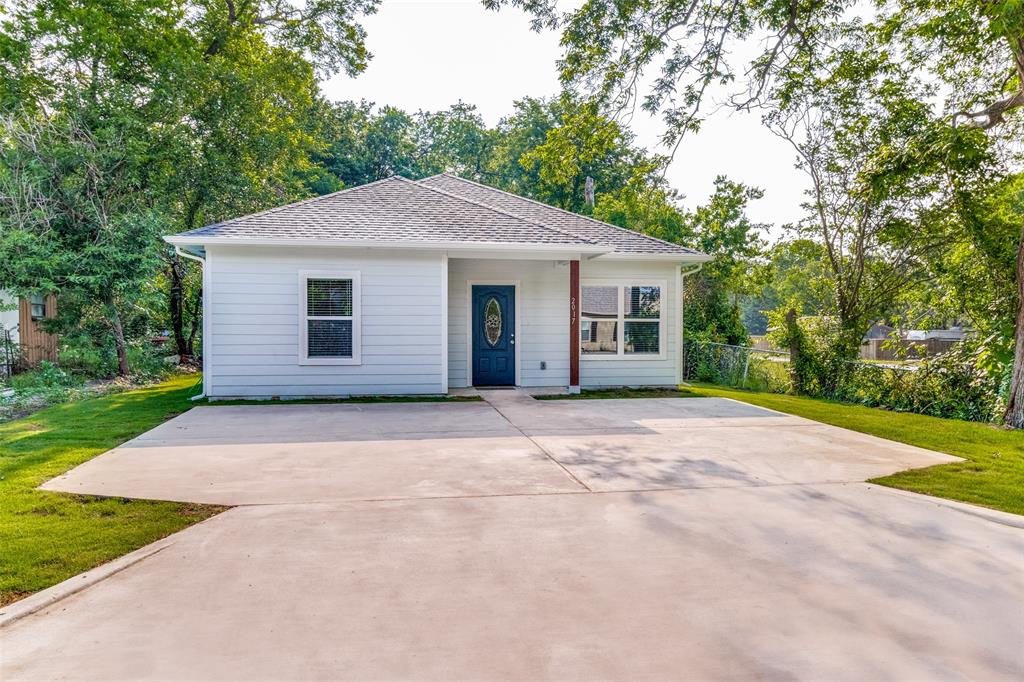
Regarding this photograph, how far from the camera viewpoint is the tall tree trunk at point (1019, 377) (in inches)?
329

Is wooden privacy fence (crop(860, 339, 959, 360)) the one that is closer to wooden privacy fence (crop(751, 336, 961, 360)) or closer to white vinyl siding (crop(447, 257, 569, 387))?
wooden privacy fence (crop(751, 336, 961, 360))

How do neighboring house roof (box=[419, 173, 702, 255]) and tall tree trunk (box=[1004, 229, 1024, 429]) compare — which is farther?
neighboring house roof (box=[419, 173, 702, 255])

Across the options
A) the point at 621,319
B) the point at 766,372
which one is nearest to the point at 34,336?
the point at 621,319

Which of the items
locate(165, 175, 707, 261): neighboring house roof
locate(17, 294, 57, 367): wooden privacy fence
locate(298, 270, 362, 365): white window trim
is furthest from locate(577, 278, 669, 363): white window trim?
locate(17, 294, 57, 367): wooden privacy fence

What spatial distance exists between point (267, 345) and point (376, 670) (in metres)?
8.70

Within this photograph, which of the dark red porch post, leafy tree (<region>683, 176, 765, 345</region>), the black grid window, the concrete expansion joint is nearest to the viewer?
the concrete expansion joint

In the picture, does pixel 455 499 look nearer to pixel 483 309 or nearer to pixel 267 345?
pixel 267 345

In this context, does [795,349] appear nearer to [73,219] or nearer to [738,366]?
[738,366]

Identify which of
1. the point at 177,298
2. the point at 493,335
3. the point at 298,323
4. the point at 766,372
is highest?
the point at 177,298

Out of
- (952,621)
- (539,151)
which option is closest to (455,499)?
(952,621)

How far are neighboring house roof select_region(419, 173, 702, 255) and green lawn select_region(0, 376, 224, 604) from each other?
27.3 ft

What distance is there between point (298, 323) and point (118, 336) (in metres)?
5.88

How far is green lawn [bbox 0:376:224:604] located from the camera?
3375 millimetres

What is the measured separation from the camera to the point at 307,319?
1037 cm
